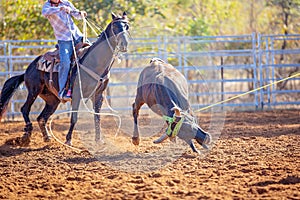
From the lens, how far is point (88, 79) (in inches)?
344

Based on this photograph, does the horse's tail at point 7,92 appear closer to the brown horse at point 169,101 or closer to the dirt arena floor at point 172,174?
the dirt arena floor at point 172,174

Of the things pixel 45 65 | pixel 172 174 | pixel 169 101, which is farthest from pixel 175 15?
pixel 172 174

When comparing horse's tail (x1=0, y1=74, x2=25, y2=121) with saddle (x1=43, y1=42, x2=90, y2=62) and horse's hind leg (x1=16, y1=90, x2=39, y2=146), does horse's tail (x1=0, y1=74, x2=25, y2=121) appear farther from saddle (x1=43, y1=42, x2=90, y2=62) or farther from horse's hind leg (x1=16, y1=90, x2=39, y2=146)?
saddle (x1=43, y1=42, x2=90, y2=62)

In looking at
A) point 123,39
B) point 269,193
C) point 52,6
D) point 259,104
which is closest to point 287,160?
point 269,193

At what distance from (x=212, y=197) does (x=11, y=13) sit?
1244cm

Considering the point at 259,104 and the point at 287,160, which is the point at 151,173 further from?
the point at 259,104

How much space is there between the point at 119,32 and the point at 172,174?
2643mm

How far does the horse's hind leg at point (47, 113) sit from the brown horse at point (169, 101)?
74.4 inches

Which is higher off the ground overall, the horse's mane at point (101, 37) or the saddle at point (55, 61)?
the horse's mane at point (101, 37)

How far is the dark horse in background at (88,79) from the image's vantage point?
27.1ft

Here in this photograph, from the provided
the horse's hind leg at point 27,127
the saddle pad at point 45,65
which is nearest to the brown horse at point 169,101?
the saddle pad at point 45,65

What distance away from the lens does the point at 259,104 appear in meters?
14.8

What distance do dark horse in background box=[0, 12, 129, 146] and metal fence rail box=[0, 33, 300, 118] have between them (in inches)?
148

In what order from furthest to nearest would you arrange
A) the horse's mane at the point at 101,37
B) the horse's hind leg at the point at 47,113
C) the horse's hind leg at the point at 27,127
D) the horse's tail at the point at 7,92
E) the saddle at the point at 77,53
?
the horse's tail at the point at 7,92 < the horse's hind leg at the point at 47,113 < the horse's hind leg at the point at 27,127 < the saddle at the point at 77,53 < the horse's mane at the point at 101,37
